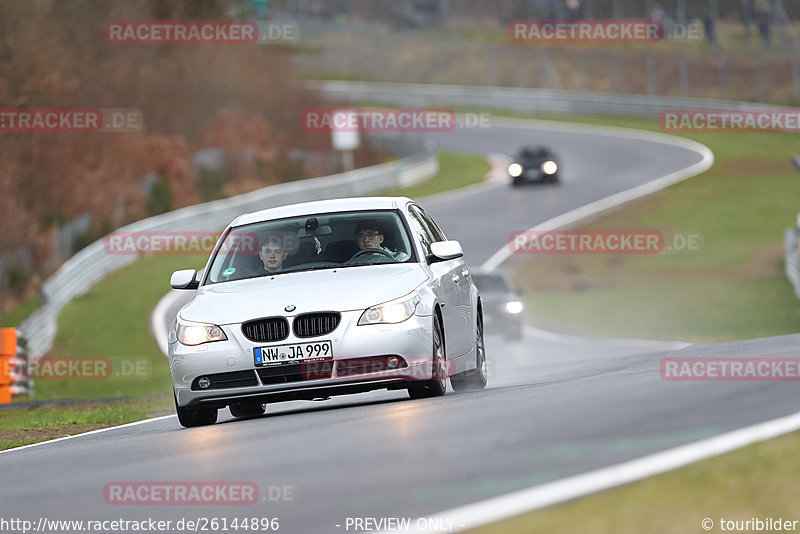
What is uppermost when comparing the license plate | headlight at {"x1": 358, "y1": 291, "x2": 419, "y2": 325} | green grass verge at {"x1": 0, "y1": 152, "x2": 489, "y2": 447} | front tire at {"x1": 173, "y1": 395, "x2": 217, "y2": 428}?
headlight at {"x1": 358, "y1": 291, "x2": 419, "y2": 325}

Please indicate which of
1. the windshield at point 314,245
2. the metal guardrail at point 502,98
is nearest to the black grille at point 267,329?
the windshield at point 314,245

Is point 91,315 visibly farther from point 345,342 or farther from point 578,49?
point 578,49

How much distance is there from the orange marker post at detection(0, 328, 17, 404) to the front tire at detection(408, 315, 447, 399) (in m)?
10.5

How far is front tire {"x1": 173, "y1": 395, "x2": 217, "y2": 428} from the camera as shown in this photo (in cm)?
1051

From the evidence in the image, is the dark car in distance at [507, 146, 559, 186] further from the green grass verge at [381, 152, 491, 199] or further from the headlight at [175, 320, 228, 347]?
the headlight at [175, 320, 228, 347]

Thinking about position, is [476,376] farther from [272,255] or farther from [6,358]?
[6,358]

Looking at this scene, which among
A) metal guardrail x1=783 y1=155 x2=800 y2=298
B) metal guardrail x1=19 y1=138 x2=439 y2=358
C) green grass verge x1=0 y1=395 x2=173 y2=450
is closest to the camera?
green grass verge x1=0 y1=395 x2=173 y2=450

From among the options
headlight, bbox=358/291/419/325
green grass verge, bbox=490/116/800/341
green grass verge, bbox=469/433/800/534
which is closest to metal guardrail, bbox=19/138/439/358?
green grass verge, bbox=490/116/800/341

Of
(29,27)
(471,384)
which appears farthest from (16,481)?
(29,27)

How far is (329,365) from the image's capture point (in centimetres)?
995

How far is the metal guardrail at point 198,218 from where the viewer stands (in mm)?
24859

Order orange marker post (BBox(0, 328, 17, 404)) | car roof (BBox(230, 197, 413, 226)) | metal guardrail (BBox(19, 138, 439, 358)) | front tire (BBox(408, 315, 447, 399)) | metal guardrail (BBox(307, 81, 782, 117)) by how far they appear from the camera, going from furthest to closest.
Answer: metal guardrail (BBox(307, 81, 782, 117))
metal guardrail (BBox(19, 138, 439, 358))
orange marker post (BBox(0, 328, 17, 404))
car roof (BBox(230, 197, 413, 226))
front tire (BBox(408, 315, 447, 399))

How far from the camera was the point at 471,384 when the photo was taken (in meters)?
12.1

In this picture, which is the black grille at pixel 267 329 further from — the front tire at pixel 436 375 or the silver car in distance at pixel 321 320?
the front tire at pixel 436 375
